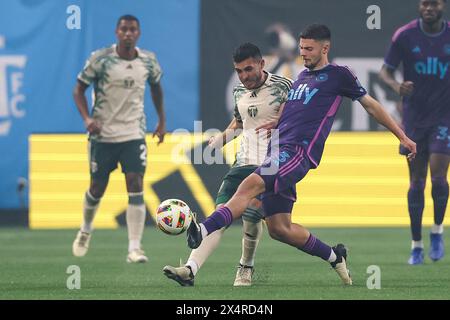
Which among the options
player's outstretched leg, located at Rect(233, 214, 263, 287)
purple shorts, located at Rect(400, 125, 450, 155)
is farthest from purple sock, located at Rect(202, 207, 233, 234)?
purple shorts, located at Rect(400, 125, 450, 155)

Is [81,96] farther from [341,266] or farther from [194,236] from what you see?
[194,236]

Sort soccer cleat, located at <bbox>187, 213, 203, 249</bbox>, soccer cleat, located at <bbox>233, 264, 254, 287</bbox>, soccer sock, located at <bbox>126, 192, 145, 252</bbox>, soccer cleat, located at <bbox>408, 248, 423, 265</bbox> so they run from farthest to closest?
soccer sock, located at <bbox>126, 192, 145, 252</bbox> < soccer cleat, located at <bbox>408, 248, 423, 265</bbox> < soccer cleat, located at <bbox>233, 264, 254, 287</bbox> < soccer cleat, located at <bbox>187, 213, 203, 249</bbox>

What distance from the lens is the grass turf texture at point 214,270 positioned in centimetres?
898

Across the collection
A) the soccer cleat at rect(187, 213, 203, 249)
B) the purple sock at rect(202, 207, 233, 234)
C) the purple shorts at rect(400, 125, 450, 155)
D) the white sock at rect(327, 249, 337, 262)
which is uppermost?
the purple shorts at rect(400, 125, 450, 155)

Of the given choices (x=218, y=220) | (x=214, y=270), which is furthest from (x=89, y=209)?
(x=218, y=220)

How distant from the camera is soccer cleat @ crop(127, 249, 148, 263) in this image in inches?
471

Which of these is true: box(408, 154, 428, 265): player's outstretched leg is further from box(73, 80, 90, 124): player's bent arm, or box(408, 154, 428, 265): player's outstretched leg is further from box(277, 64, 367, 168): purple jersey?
box(73, 80, 90, 124): player's bent arm

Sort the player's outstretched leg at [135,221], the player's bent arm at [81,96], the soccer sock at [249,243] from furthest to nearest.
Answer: the player's bent arm at [81,96]
the player's outstretched leg at [135,221]
the soccer sock at [249,243]

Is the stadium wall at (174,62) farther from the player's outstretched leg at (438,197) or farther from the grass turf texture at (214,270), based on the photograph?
the player's outstretched leg at (438,197)

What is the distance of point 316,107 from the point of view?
946 centimetres

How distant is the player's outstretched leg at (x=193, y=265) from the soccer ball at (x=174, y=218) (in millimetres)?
448

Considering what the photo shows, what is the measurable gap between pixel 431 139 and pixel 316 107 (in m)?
2.81

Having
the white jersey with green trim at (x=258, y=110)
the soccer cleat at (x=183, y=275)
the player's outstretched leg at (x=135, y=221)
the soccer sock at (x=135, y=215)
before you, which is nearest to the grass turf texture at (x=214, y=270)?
the soccer cleat at (x=183, y=275)

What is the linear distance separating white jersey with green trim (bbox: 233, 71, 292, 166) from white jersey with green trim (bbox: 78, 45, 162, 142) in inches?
112
